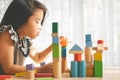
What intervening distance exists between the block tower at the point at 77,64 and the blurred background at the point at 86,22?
1.27m

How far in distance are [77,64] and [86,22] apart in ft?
4.40

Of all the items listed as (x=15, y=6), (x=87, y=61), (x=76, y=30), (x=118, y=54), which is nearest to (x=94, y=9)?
(x=76, y=30)

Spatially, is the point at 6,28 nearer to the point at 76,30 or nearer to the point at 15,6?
the point at 15,6

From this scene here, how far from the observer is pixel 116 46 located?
212cm

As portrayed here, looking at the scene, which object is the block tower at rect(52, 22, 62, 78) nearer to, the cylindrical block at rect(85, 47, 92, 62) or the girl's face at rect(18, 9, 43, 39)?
the cylindrical block at rect(85, 47, 92, 62)

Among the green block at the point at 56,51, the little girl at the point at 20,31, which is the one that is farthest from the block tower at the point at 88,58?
the little girl at the point at 20,31

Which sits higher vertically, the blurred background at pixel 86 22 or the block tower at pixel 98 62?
the blurred background at pixel 86 22

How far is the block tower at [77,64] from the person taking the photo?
0.83 metres

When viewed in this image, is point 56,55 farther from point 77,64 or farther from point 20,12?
point 20,12

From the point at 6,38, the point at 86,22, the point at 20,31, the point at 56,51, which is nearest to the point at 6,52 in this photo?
the point at 6,38

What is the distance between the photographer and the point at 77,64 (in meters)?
0.84

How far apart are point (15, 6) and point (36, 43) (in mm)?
774

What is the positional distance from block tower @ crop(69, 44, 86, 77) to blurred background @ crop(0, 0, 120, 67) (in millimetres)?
1268

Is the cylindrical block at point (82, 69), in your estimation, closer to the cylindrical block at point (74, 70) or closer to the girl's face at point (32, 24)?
the cylindrical block at point (74, 70)
